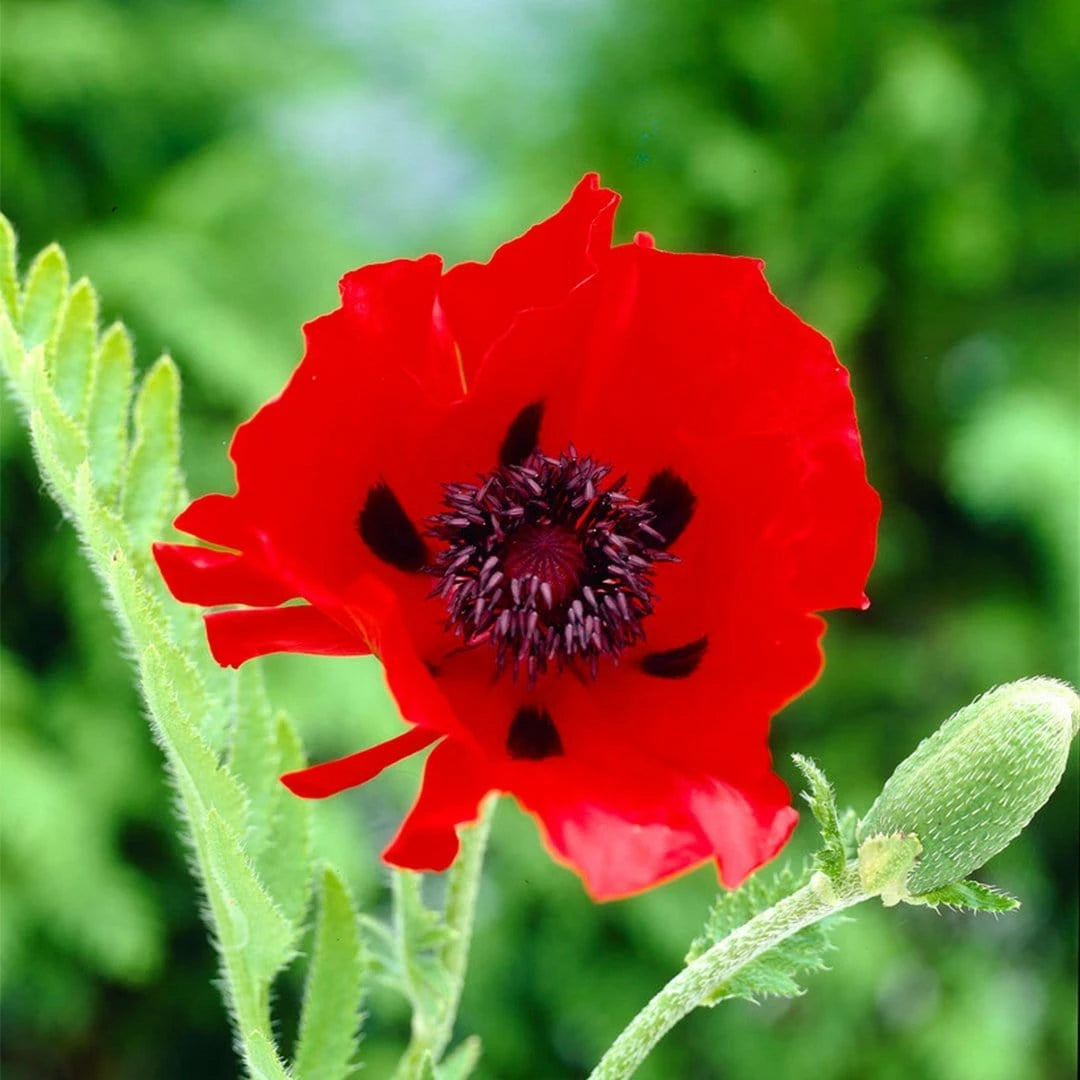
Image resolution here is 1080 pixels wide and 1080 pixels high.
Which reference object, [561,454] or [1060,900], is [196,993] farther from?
[561,454]

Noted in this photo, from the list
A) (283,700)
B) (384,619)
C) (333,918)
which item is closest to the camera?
(384,619)

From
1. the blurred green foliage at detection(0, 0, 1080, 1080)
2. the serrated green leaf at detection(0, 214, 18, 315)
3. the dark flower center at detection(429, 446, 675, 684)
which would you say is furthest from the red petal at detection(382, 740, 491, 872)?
the blurred green foliage at detection(0, 0, 1080, 1080)

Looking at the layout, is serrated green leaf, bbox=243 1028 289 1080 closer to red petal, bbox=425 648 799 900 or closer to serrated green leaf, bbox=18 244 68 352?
red petal, bbox=425 648 799 900

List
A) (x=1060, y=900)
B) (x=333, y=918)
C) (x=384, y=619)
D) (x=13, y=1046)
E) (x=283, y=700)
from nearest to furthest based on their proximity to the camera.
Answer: (x=384, y=619) < (x=333, y=918) < (x=283, y=700) < (x=1060, y=900) < (x=13, y=1046)

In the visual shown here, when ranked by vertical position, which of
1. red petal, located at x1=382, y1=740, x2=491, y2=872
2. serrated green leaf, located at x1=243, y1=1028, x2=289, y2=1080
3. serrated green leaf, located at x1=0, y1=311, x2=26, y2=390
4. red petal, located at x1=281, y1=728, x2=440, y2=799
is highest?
serrated green leaf, located at x1=0, y1=311, x2=26, y2=390

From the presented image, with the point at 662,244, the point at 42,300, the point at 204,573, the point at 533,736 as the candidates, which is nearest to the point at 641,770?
the point at 533,736

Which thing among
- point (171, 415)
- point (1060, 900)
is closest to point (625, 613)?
point (171, 415)

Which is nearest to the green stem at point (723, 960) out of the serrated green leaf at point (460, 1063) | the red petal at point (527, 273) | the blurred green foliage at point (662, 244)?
the serrated green leaf at point (460, 1063)

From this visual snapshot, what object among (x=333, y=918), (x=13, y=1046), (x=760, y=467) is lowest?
(x=13, y=1046)
